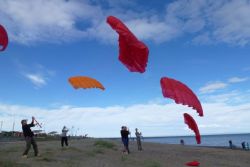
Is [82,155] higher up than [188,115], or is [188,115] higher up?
[188,115]

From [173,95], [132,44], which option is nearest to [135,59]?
[132,44]

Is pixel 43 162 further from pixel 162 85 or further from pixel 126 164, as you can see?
pixel 162 85

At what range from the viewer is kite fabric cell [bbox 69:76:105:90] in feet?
60.9

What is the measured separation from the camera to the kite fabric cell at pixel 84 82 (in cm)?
1856

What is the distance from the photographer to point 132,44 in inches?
492

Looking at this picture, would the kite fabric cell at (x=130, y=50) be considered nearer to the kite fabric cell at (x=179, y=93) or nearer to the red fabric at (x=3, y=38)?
the kite fabric cell at (x=179, y=93)

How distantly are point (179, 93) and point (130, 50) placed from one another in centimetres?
329

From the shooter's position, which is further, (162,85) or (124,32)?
(162,85)

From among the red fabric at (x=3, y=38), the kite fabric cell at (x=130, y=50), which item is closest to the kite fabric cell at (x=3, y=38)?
Result: the red fabric at (x=3, y=38)

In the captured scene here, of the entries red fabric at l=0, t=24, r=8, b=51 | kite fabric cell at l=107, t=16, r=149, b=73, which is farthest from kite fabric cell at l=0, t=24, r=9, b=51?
kite fabric cell at l=107, t=16, r=149, b=73

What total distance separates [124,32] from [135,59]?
96 cm

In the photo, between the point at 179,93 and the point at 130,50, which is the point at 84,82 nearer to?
the point at 179,93

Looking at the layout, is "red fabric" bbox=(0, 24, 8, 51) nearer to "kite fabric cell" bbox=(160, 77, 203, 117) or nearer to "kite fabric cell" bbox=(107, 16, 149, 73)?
"kite fabric cell" bbox=(107, 16, 149, 73)

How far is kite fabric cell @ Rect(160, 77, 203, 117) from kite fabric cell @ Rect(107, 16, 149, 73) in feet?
6.01
